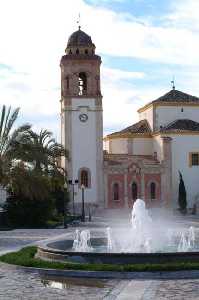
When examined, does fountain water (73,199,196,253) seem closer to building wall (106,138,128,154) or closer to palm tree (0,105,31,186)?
palm tree (0,105,31,186)

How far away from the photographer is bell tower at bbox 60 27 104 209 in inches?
1882

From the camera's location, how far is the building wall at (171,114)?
5206cm

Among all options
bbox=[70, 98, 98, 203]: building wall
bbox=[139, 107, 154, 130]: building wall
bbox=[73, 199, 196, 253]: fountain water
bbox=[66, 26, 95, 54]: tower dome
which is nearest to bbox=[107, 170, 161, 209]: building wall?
bbox=[70, 98, 98, 203]: building wall

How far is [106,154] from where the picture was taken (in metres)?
49.8

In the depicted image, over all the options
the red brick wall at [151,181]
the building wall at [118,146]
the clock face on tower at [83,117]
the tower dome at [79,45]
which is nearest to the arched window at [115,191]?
the red brick wall at [151,181]

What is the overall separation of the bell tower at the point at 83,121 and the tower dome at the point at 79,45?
119mm

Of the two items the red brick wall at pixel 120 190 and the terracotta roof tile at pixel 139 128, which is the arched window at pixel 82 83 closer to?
the terracotta roof tile at pixel 139 128

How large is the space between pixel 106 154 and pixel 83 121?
11.4 feet

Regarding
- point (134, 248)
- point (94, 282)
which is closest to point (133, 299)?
point (94, 282)

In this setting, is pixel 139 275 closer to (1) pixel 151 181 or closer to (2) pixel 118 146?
(1) pixel 151 181

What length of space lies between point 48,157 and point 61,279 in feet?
83.4

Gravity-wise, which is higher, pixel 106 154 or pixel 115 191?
pixel 106 154

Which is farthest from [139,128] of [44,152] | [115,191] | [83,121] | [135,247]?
[135,247]

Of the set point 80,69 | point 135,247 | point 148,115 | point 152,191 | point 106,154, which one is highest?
point 80,69
